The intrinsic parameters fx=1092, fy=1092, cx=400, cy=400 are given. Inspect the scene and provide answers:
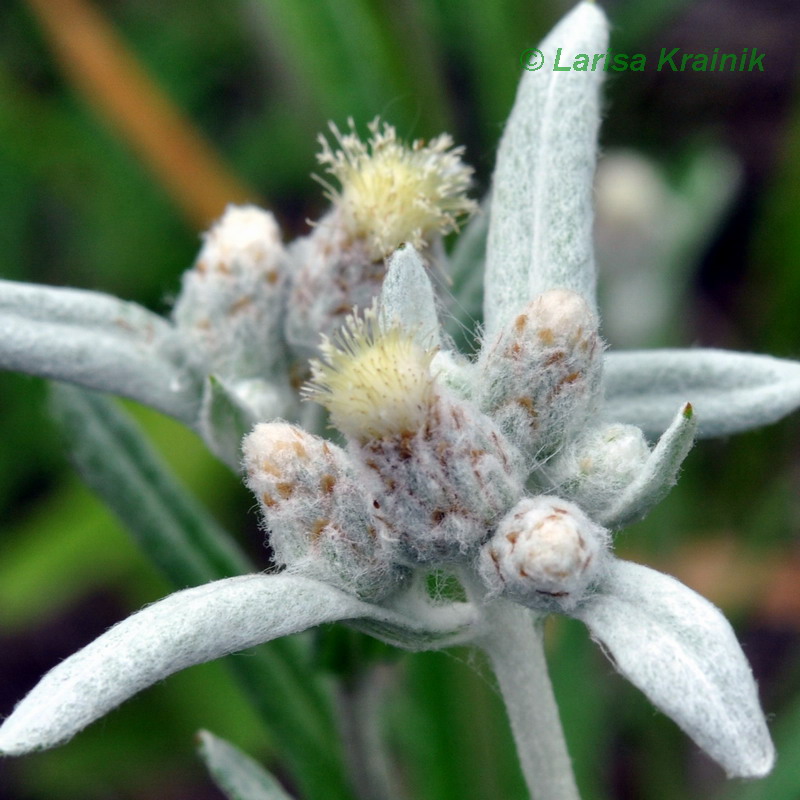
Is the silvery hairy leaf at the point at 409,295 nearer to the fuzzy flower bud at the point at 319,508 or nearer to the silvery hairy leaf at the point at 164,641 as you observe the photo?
the fuzzy flower bud at the point at 319,508

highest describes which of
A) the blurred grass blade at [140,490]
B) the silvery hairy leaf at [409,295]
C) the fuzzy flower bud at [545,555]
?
the blurred grass blade at [140,490]

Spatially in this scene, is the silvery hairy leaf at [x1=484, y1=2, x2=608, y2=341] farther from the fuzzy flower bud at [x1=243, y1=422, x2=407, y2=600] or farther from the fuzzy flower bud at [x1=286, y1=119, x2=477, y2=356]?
the fuzzy flower bud at [x1=243, y1=422, x2=407, y2=600]

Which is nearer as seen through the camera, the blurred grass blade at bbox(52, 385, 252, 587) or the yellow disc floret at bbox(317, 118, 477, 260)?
the yellow disc floret at bbox(317, 118, 477, 260)

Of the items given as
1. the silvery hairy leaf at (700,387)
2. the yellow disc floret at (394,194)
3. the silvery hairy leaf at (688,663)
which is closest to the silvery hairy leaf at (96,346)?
the yellow disc floret at (394,194)

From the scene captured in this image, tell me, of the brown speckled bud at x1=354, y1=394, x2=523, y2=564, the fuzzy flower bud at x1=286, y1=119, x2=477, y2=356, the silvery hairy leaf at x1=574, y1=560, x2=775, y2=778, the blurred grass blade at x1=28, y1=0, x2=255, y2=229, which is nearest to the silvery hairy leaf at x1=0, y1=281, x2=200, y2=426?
the fuzzy flower bud at x1=286, y1=119, x2=477, y2=356

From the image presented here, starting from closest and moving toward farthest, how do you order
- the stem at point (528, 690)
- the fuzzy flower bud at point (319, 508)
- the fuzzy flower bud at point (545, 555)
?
the fuzzy flower bud at point (545, 555)
the fuzzy flower bud at point (319, 508)
the stem at point (528, 690)

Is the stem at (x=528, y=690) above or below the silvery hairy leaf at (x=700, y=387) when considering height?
below

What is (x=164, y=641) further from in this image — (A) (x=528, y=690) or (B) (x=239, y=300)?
(B) (x=239, y=300)

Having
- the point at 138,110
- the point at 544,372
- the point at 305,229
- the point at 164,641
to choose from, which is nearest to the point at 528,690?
the point at 544,372
